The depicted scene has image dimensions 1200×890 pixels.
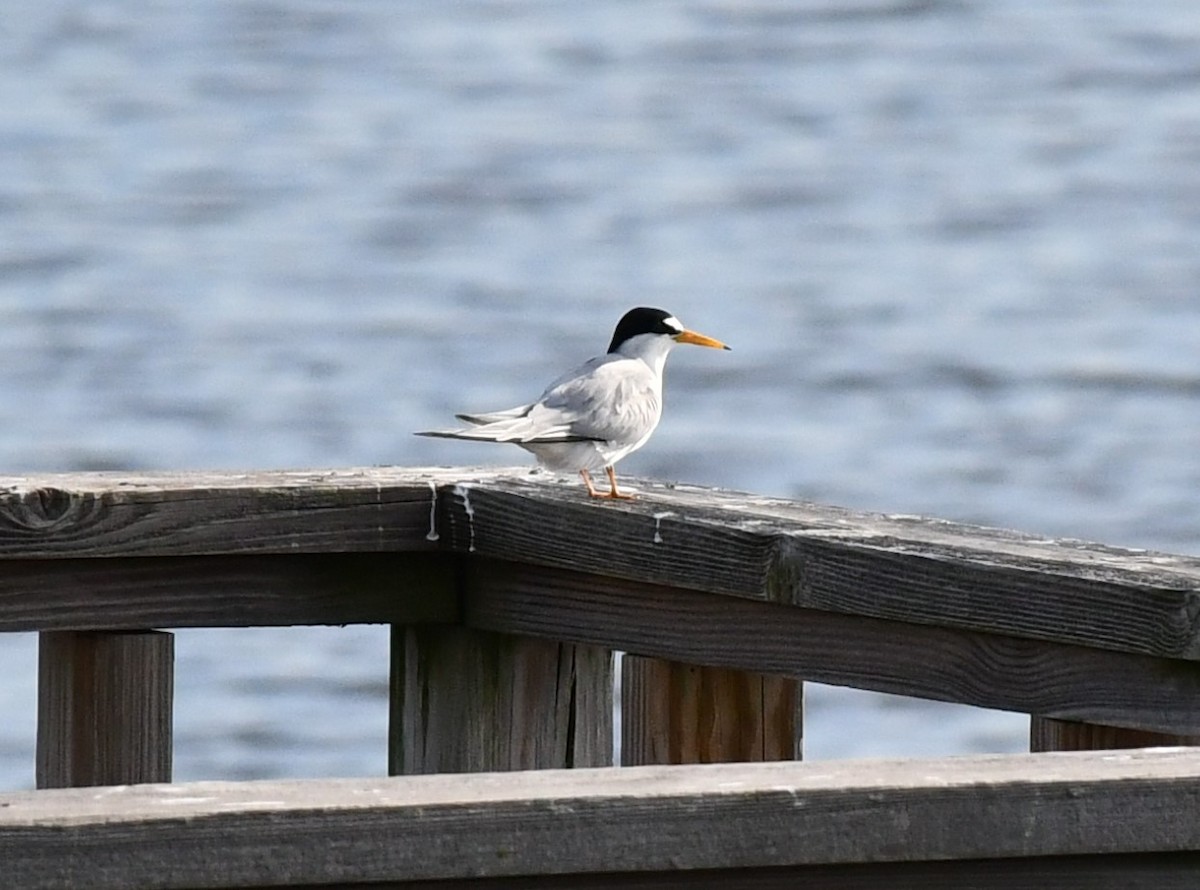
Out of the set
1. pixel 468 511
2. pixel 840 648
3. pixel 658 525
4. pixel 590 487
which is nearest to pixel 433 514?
pixel 468 511

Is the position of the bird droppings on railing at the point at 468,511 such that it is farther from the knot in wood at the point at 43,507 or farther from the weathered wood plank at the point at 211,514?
the knot in wood at the point at 43,507

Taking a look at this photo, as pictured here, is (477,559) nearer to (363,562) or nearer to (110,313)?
(363,562)

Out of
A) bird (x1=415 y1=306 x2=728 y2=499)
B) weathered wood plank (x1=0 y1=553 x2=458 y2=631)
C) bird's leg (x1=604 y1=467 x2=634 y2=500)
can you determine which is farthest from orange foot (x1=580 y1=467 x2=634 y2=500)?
bird (x1=415 y1=306 x2=728 y2=499)

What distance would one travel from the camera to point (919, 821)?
1950 millimetres

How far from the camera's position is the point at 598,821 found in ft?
6.22

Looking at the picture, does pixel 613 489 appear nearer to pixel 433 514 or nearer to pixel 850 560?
pixel 433 514

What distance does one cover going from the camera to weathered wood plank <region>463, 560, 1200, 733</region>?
2.79m

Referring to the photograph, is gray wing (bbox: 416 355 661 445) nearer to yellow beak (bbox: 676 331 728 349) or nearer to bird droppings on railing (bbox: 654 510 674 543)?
yellow beak (bbox: 676 331 728 349)

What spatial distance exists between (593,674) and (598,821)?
1.61 metres

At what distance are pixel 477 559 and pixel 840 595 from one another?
626mm

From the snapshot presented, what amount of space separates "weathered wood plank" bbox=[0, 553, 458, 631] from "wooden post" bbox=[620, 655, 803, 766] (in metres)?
0.31

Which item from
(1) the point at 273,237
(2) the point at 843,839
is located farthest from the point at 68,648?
(1) the point at 273,237

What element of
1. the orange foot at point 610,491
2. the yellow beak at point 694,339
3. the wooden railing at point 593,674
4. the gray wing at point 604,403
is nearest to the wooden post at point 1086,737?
the wooden railing at point 593,674

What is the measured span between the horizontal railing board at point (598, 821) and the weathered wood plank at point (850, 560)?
0.75 metres
